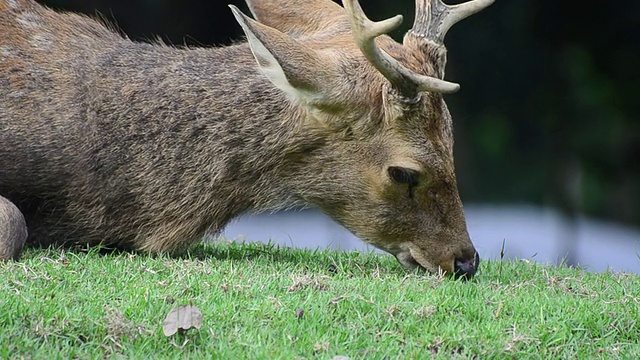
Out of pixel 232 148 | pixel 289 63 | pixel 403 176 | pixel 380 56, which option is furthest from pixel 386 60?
pixel 232 148

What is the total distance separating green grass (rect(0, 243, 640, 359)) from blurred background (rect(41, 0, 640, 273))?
6371 millimetres

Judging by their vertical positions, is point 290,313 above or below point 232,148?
below

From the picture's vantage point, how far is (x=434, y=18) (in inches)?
252

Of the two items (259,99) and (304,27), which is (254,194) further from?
(304,27)

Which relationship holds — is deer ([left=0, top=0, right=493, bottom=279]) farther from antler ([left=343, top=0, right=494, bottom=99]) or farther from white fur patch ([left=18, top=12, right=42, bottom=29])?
white fur patch ([left=18, top=12, right=42, bottom=29])

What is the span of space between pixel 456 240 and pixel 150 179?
152 cm

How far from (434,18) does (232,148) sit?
1.20 meters

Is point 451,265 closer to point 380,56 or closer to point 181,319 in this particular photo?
point 380,56

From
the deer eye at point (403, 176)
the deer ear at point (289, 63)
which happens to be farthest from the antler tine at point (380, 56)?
the deer eye at point (403, 176)

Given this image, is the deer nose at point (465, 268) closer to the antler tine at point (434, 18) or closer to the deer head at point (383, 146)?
the deer head at point (383, 146)

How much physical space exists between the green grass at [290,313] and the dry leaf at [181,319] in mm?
28

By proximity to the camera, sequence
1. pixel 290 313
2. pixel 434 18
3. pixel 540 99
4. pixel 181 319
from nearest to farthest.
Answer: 1. pixel 181 319
2. pixel 290 313
3. pixel 434 18
4. pixel 540 99

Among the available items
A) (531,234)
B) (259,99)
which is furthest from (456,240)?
(531,234)

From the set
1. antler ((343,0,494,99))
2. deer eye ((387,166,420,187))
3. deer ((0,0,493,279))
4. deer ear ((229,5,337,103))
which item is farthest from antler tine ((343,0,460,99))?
deer eye ((387,166,420,187))
